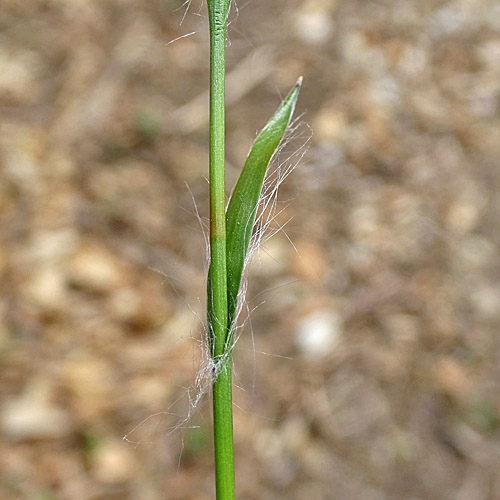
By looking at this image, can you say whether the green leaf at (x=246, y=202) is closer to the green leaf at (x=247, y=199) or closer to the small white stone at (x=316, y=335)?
the green leaf at (x=247, y=199)

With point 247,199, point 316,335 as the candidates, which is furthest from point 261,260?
point 247,199

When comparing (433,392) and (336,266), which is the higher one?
(336,266)

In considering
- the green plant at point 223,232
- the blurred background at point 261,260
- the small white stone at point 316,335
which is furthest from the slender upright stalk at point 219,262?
the small white stone at point 316,335

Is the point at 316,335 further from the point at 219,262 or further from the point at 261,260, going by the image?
the point at 219,262

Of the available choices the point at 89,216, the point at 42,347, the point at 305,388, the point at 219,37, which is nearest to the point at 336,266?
the point at 305,388

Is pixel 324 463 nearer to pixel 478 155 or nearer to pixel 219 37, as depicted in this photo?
pixel 478 155

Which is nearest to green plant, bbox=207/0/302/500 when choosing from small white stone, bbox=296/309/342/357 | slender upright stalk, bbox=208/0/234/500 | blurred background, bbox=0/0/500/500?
slender upright stalk, bbox=208/0/234/500

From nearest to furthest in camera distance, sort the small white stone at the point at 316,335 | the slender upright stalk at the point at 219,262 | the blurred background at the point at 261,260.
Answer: the slender upright stalk at the point at 219,262, the blurred background at the point at 261,260, the small white stone at the point at 316,335
